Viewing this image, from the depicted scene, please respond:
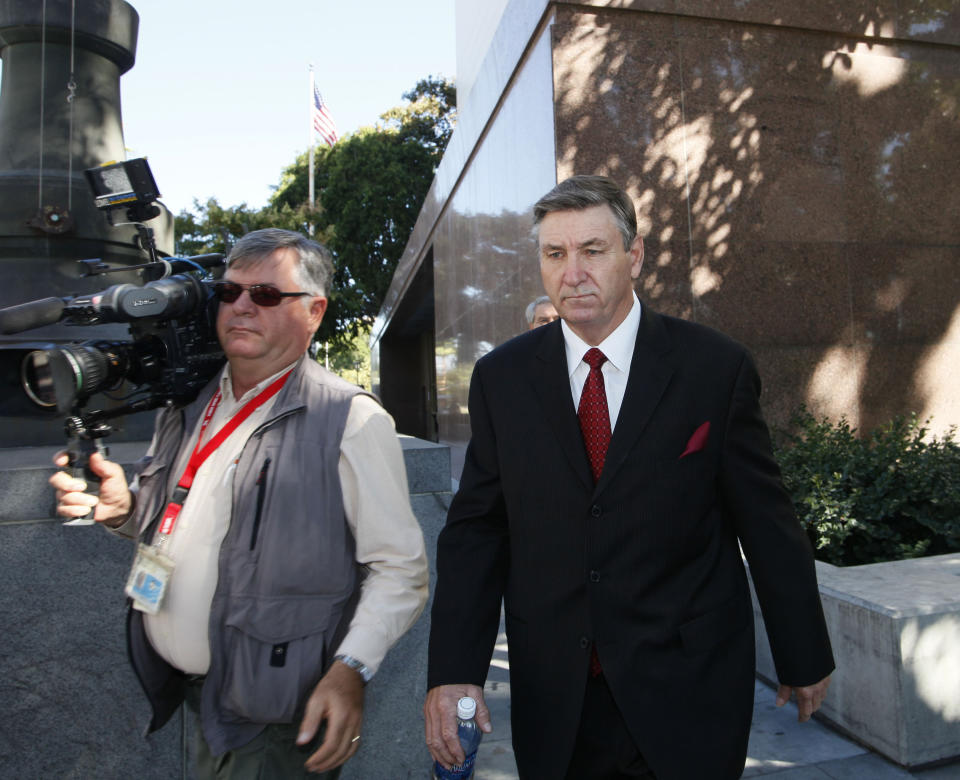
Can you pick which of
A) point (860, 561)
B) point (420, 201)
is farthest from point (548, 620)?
point (420, 201)

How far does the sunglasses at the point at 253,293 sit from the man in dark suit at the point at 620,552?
0.68 meters

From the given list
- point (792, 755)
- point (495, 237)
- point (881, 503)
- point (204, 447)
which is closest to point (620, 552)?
point (204, 447)

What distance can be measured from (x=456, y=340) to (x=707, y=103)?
22.6ft

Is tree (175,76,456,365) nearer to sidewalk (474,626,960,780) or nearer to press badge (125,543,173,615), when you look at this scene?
sidewalk (474,626,960,780)

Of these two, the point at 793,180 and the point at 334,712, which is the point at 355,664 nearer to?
the point at 334,712

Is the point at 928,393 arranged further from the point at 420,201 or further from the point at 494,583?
the point at 420,201

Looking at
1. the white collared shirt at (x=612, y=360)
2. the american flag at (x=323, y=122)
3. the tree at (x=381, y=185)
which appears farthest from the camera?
the tree at (x=381, y=185)

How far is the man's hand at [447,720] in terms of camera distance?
181 centimetres

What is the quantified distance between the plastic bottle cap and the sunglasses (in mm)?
1140

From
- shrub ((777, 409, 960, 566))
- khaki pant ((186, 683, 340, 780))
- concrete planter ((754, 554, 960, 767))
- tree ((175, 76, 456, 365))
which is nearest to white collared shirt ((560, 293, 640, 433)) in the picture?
khaki pant ((186, 683, 340, 780))

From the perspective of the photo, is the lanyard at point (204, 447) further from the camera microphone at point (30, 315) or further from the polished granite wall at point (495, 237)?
the polished granite wall at point (495, 237)

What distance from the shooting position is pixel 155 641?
6.19 feet

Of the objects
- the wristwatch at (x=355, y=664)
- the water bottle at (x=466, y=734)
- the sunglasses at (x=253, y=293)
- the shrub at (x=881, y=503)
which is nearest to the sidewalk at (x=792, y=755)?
the shrub at (x=881, y=503)

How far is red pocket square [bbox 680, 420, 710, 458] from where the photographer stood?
186cm
